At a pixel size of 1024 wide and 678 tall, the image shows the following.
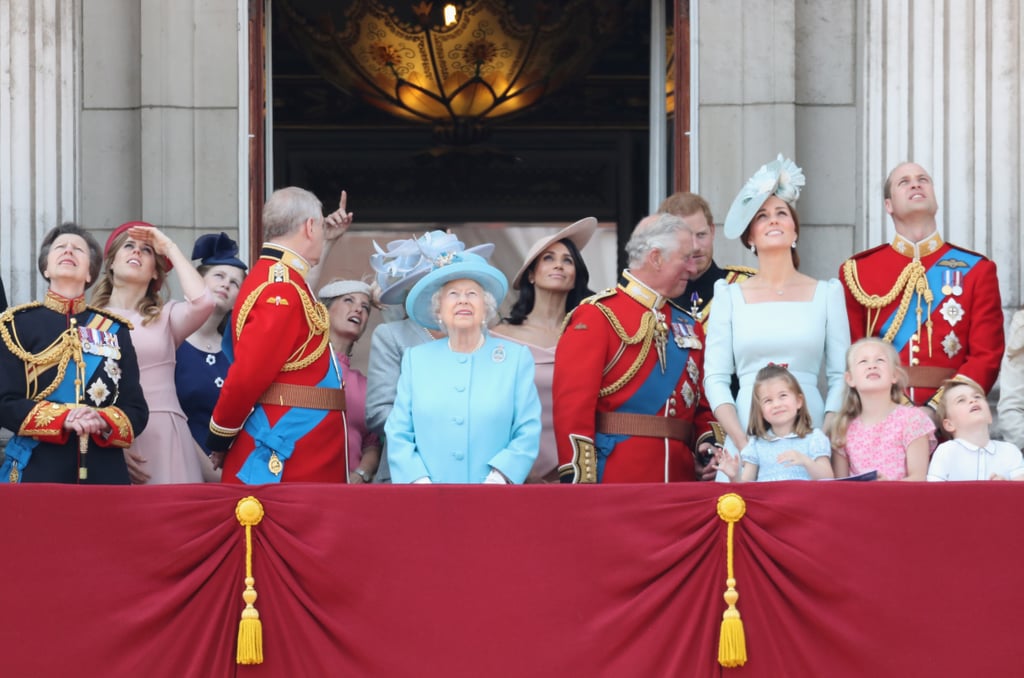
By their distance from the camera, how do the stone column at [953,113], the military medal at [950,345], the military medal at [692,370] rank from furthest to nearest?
the stone column at [953,113], the military medal at [950,345], the military medal at [692,370]

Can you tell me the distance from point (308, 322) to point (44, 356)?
931 mm

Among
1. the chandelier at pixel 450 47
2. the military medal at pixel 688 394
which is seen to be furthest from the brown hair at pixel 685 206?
the chandelier at pixel 450 47

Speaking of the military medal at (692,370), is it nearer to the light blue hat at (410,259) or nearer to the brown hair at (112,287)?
the light blue hat at (410,259)

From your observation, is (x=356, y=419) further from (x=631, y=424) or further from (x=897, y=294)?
(x=897, y=294)

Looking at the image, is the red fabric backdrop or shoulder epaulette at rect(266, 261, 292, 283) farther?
shoulder epaulette at rect(266, 261, 292, 283)

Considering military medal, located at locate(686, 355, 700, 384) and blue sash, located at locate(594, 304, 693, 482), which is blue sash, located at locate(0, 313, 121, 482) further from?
military medal, located at locate(686, 355, 700, 384)

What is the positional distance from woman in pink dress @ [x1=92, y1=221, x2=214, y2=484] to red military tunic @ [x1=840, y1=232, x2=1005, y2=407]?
2.50 meters

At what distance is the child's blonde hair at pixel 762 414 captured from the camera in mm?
6734

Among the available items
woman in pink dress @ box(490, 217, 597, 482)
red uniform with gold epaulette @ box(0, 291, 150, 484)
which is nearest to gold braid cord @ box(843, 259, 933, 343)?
woman in pink dress @ box(490, 217, 597, 482)

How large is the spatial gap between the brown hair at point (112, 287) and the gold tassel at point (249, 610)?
4.65 ft

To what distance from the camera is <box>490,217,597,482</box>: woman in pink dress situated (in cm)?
761

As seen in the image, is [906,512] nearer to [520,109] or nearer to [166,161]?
[166,161]

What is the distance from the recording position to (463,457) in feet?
22.7

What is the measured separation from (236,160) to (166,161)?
1.04 feet
